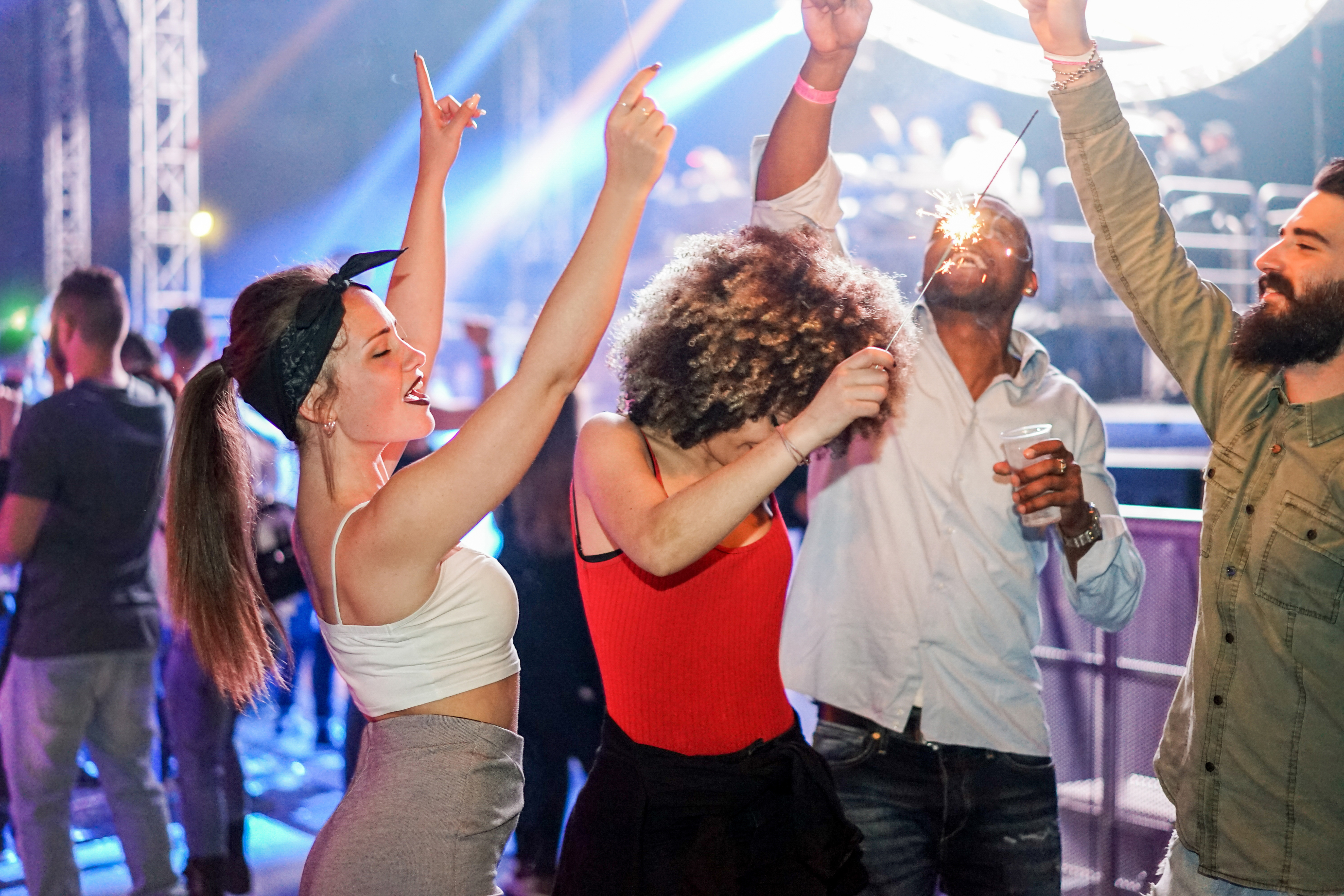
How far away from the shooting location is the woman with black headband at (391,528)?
1285mm

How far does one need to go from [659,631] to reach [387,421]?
0.52 metres

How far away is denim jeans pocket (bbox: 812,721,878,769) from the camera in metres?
1.90

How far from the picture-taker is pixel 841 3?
72.2 inches

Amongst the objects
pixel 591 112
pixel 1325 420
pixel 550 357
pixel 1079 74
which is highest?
pixel 591 112

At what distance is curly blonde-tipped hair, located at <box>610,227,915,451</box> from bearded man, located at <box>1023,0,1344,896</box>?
1.44 feet

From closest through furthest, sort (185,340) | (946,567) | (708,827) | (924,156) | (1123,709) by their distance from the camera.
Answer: (708,827) < (946,567) < (1123,709) < (185,340) < (924,156)

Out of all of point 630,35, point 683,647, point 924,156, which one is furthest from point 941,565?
point 924,156

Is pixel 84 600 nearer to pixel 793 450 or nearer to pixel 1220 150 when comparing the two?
pixel 793 450

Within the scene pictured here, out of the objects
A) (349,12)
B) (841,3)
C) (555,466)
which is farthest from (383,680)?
(349,12)

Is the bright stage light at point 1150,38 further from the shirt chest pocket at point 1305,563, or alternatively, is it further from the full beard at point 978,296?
the shirt chest pocket at point 1305,563

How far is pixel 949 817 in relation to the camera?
1863mm

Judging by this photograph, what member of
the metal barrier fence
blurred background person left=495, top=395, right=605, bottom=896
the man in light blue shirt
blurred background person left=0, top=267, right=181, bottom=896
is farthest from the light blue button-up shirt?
blurred background person left=0, top=267, right=181, bottom=896

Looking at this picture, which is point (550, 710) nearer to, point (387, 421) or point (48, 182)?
point (387, 421)

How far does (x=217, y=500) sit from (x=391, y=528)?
1.25 feet
